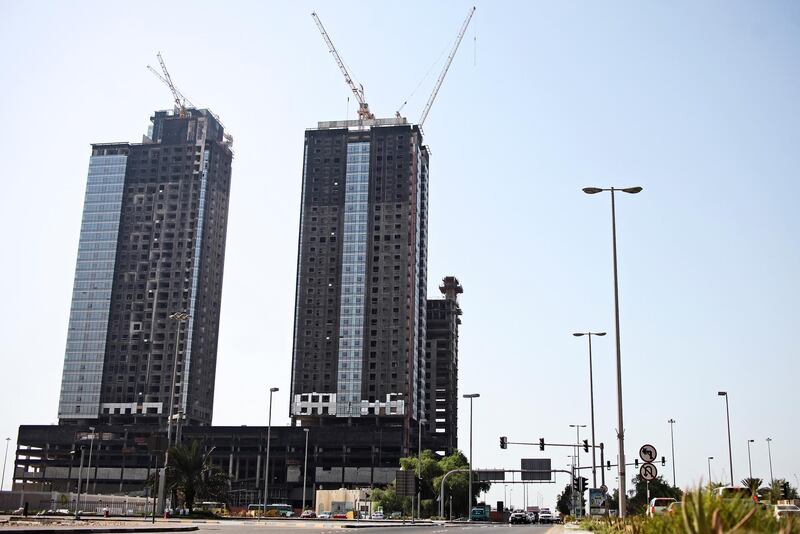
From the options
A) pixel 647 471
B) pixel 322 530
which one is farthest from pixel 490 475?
pixel 647 471

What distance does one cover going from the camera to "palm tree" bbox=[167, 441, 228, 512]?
71812mm

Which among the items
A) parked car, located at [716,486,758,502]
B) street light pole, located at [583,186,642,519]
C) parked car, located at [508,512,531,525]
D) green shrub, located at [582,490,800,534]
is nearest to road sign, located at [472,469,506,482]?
parked car, located at [508,512,531,525]

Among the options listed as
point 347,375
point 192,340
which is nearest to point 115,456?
point 192,340

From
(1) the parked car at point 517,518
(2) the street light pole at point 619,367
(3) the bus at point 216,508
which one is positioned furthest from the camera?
(1) the parked car at point 517,518

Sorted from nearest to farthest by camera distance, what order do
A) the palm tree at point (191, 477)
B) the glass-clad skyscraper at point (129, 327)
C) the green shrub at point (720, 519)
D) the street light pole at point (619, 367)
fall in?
1. the green shrub at point (720, 519)
2. the street light pole at point (619, 367)
3. the palm tree at point (191, 477)
4. the glass-clad skyscraper at point (129, 327)

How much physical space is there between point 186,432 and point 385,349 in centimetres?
4525

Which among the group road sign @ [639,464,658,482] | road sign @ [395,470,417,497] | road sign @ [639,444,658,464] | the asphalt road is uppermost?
road sign @ [639,444,658,464]

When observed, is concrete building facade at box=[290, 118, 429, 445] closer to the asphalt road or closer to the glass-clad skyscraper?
the glass-clad skyscraper

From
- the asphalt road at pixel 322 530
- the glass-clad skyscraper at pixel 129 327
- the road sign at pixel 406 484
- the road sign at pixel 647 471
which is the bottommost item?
the asphalt road at pixel 322 530

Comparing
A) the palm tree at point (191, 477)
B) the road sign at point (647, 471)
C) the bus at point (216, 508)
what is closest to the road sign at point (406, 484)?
the palm tree at point (191, 477)

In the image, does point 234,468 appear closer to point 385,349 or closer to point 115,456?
point 115,456

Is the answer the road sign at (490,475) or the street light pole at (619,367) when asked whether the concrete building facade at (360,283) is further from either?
the street light pole at (619,367)

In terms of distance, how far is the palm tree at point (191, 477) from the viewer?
71812 mm

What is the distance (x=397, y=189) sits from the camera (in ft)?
610
